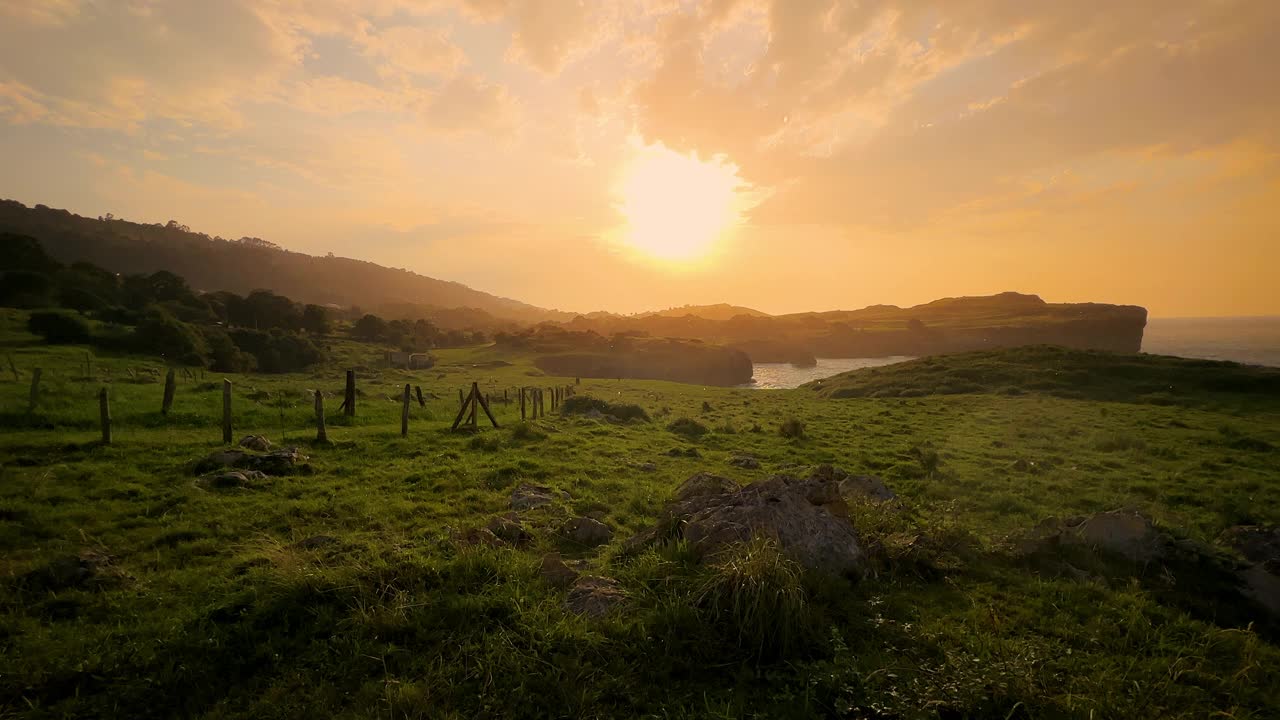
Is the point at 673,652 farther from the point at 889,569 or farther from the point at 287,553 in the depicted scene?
the point at 287,553

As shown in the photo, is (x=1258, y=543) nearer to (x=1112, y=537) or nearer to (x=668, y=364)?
(x=1112, y=537)

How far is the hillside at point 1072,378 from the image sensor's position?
158ft

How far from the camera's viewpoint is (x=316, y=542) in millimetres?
9914

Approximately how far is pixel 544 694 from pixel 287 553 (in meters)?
5.64

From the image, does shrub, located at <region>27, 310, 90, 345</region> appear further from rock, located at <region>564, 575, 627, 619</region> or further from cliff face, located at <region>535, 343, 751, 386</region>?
cliff face, located at <region>535, 343, 751, 386</region>

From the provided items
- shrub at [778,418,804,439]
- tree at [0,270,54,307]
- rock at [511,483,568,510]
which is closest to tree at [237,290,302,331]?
tree at [0,270,54,307]

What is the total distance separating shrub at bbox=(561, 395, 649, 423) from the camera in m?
33.7

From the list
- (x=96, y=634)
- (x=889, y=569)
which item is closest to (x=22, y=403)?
(x=96, y=634)

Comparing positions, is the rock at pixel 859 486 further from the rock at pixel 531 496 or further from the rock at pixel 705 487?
the rock at pixel 531 496

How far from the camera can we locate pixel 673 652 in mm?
6551

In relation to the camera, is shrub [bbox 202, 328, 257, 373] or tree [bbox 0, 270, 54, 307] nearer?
shrub [bbox 202, 328, 257, 373]

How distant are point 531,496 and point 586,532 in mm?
3347

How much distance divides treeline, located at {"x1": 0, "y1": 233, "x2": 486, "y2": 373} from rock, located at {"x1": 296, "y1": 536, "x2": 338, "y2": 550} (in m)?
61.5

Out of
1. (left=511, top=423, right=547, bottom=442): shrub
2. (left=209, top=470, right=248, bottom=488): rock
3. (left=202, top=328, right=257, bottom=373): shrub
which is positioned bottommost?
(left=202, top=328, right=257, bottom=373): shrub
